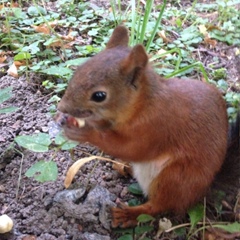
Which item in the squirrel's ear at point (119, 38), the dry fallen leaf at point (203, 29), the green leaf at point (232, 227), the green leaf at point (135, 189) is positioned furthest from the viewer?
the dry fallen leaf at point (203, 29)

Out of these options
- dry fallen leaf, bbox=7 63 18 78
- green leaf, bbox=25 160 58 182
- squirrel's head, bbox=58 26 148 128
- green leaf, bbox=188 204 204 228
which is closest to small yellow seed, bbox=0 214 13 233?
green leaf, bbox=25 160 58 182

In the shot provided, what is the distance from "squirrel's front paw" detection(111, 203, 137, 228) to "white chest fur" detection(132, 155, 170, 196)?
0.37ft

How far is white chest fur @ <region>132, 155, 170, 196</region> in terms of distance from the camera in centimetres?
191

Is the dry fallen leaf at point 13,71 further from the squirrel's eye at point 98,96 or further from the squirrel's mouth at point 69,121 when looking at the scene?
the squirrel's eye at point 98,96

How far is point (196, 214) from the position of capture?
1954 millimetres

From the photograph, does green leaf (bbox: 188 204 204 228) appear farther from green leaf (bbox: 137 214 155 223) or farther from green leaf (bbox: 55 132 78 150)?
green leaf (bbox: 55 132 78 150)

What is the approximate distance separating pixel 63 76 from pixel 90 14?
753mm

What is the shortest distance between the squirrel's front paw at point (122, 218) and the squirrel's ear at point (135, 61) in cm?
53

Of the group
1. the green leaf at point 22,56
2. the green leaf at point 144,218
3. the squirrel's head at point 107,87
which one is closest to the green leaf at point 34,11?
the green leaf at point 22,56

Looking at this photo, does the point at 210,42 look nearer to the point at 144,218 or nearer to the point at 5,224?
the point at 144,218

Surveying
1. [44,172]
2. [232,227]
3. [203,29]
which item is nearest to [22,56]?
[44,172]

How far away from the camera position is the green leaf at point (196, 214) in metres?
1.93

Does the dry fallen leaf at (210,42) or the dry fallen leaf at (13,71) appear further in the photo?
the dry fallen leaf at (210,42)

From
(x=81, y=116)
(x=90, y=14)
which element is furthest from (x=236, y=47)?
(x=81, y=116)
